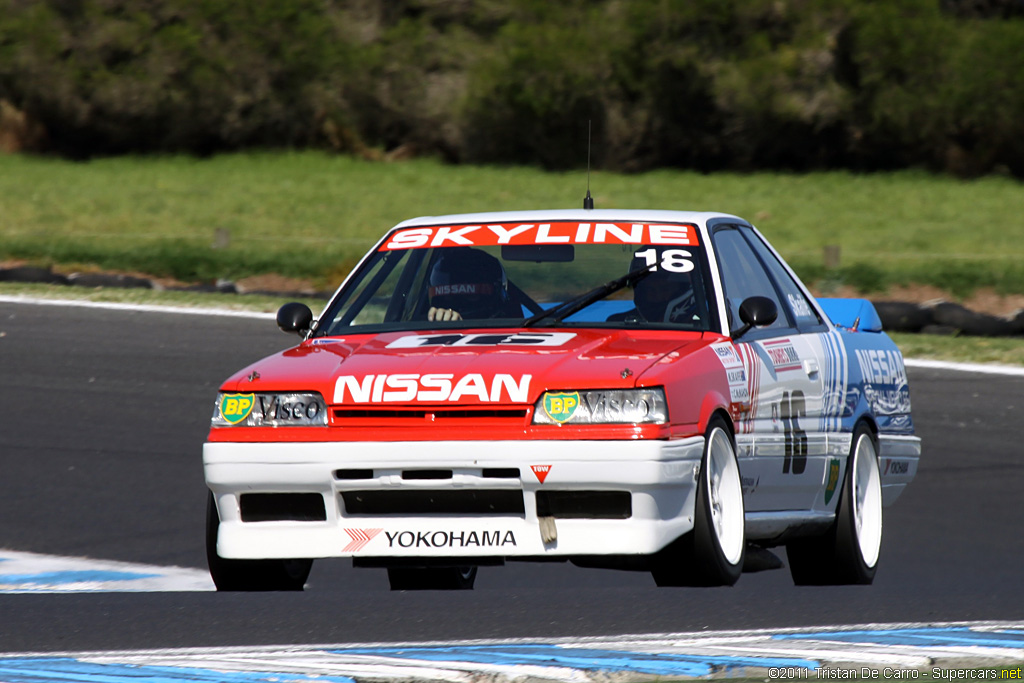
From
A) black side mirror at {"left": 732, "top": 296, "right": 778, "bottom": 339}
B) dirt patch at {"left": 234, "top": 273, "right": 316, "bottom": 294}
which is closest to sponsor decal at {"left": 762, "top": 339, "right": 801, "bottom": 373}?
black side mirror at {"left": 732, "top": 296, "right": 778, "bottom": 339}

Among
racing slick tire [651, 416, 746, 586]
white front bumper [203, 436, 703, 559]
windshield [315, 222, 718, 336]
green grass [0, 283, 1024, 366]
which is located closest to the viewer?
white front bumper [203, 436, 703, 559]

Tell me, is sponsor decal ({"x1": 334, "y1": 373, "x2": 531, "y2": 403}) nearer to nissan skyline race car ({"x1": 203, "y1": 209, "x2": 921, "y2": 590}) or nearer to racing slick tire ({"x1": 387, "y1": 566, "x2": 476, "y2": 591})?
nissan skyline race car ({"x1": 203, "y1": 209, "x2": 921, "y2": 590})

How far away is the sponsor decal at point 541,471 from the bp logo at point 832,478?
1948 millimetres

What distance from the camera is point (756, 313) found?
645 cm

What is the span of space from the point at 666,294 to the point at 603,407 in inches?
47.4

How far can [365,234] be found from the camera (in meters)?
34.6

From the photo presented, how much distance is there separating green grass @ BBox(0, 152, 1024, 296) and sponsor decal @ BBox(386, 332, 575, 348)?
19.4 meters

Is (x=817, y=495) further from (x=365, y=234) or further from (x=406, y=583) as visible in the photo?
(x=365, y=234)

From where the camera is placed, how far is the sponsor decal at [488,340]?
6.11 metres

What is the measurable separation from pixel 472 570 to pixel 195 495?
286 cm

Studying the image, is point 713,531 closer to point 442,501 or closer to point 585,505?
point 585,505

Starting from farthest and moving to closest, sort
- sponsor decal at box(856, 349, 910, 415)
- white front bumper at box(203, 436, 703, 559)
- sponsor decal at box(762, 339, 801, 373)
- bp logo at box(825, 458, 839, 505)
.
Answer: sponsor decal at box(856, 349, 910, 415)
bp logo at box(825, 458, 839, 505)
sponsor decal at box(762, 339, 801, 373)
white front bumper at box(203, 436, 703, 559)

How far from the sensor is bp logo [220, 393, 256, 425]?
5887mm

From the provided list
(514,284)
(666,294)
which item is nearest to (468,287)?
(514,284)
